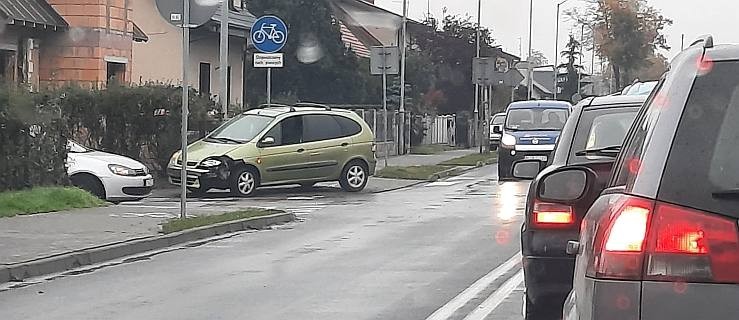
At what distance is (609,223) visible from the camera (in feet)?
12.2

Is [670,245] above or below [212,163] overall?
above

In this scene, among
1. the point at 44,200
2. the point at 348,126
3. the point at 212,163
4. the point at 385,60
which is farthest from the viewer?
the point at 385,60

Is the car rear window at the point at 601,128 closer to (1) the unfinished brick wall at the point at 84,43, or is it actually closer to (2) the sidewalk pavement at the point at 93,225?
(2) the sidewalk pavement at the point at 93,225

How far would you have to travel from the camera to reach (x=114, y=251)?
12570mm

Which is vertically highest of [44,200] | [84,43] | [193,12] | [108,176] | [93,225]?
[84,43]

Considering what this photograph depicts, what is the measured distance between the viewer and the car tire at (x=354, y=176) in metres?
23.4

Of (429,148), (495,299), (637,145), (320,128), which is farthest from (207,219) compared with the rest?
(429,148)

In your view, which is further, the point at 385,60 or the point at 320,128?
the point at 385,60

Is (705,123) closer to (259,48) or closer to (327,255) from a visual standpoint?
(327,255)

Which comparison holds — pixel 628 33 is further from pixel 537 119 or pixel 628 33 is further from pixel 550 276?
pixel 550 276

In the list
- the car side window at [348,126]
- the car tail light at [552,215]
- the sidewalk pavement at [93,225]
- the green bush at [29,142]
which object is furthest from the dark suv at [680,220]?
the car side window at [348,126]

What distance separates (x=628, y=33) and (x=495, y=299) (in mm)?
58614

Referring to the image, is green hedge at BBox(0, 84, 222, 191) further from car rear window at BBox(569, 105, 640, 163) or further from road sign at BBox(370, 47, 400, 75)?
car rear window at BBox(569, 105, 640, 163)

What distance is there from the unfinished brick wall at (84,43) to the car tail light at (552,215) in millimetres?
22023
